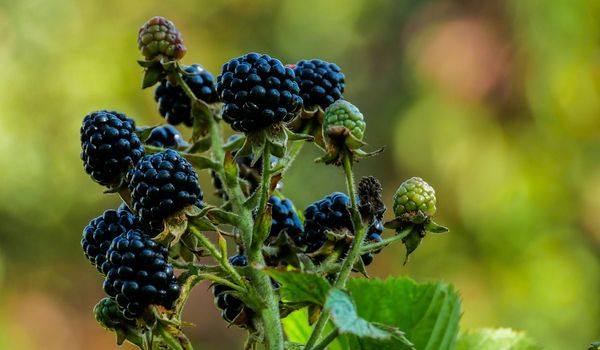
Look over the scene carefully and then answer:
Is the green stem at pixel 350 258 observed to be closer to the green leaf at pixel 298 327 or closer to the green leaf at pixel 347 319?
the green leaf at pixel 347 319

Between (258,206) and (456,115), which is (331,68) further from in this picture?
(456,115)

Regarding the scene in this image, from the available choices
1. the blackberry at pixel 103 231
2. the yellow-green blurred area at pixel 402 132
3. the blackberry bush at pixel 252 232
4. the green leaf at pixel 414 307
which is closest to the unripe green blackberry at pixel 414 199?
the blackberry bush at pixel 252 232

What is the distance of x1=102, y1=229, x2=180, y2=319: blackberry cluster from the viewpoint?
2.93ft

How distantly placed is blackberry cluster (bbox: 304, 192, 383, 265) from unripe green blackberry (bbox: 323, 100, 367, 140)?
0.27ft

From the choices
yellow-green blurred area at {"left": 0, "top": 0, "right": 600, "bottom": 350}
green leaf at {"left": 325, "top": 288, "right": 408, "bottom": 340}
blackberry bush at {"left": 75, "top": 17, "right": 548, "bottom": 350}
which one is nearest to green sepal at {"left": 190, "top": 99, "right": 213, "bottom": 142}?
blackberry bush at {"left": 75, "top": 17, "right": 548, "bottom": 350}

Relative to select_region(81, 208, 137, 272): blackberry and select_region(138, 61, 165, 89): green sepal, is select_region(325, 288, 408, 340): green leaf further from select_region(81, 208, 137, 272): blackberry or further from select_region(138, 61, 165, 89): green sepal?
select_region(138, 61, 165, 89): green sepal

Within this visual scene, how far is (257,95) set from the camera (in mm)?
957

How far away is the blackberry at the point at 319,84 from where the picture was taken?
108cm

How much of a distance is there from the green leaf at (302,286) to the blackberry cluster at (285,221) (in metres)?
0.15

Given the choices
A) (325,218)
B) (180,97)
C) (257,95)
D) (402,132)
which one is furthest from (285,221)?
(402,132)

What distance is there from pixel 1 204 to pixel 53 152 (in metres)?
0.44

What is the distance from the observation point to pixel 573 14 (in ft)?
14.2

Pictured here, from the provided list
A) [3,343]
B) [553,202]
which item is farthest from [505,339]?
[3,343]

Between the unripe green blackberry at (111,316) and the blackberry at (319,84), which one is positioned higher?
the blackberry at (319,84)
